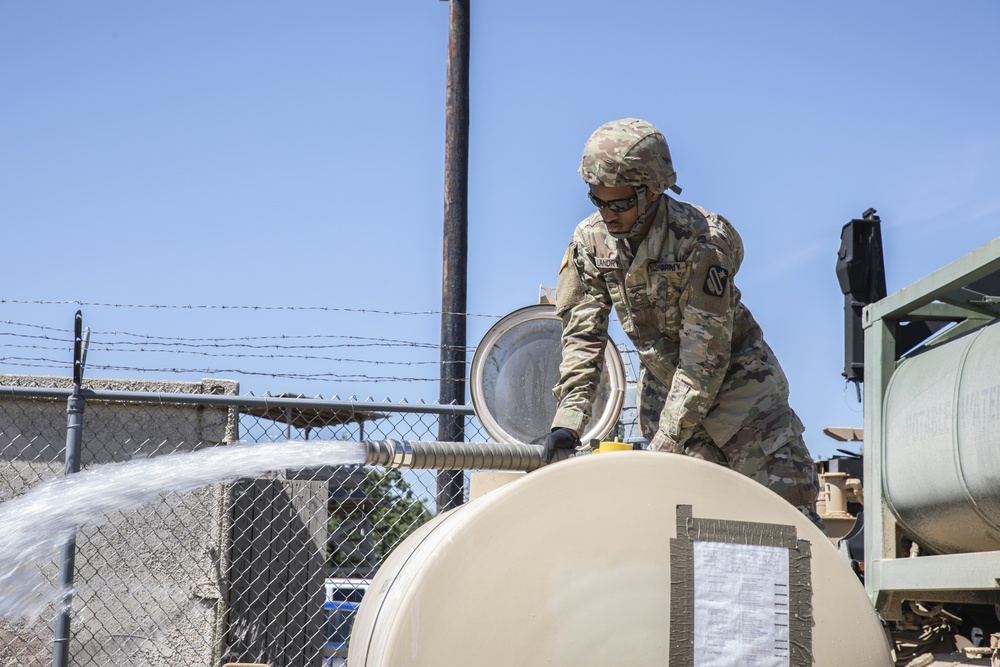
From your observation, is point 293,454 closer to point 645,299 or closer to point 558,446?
point 558,446

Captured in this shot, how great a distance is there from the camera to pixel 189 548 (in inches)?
254

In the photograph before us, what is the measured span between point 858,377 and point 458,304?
3403 mm

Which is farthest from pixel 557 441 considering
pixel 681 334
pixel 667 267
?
pixel 667 267

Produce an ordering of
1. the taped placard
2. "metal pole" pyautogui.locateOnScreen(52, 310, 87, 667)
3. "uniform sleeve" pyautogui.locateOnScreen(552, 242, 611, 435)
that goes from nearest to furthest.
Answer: the taped placard → "uniform sleeve" pyautogui.locateOnScreen(552, 242, 611, 435) → "metal pole" pyautogui.locateOnScreen(52, 310, 87, 667)

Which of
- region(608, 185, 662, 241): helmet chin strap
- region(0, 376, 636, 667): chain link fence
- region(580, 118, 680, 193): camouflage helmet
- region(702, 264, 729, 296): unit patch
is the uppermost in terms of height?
region(580, 118, 680, 193): camouflage helmet

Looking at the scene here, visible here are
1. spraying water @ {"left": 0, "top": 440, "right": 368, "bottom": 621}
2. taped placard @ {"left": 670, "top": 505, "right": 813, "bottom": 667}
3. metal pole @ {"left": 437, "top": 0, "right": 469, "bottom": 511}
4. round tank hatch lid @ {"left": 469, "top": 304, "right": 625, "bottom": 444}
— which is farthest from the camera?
metal pole @ {"left": 437, "top": 0, "right": 469, "bottom": 511}

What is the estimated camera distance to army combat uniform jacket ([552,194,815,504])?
358cm

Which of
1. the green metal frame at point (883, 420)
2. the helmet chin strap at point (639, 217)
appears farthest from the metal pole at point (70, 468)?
the green metal frame at point (883, 420)

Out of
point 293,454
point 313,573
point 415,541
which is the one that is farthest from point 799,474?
point 313,573

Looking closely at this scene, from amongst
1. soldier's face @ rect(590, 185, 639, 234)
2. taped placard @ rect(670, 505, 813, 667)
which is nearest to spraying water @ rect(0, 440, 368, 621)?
soldier's face @ rect(590, 185, 639, 234)

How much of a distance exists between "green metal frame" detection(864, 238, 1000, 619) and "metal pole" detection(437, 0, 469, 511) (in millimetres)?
3558

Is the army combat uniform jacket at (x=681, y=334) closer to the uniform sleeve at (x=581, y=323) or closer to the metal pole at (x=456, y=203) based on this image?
the uniform sleeve at (x=581, y=323)

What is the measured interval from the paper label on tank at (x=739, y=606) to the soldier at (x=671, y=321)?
0.89 m

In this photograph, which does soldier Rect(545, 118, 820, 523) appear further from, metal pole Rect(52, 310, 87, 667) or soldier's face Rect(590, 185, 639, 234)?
metal pole Rect(52, 310, 87, 667)
